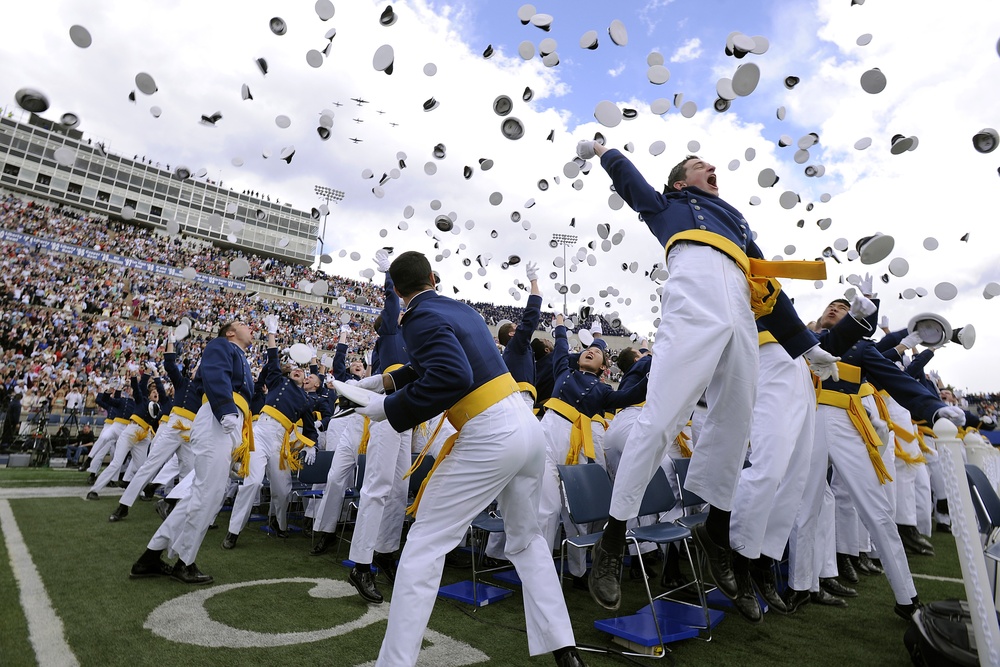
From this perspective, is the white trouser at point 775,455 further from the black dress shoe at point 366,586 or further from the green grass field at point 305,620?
the black dress shoe at point 366,586

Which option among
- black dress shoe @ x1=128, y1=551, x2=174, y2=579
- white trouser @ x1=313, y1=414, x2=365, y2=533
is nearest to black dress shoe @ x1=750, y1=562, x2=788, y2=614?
white trouser @ x1=313, y1=414, x2=365, y2=533

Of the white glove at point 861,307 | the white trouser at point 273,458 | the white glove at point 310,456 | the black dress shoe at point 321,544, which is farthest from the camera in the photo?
the white glove at point 310,456

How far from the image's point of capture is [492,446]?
2721mm

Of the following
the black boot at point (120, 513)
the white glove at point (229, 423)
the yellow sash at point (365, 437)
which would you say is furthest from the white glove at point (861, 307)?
the black boot at point (120, 513)

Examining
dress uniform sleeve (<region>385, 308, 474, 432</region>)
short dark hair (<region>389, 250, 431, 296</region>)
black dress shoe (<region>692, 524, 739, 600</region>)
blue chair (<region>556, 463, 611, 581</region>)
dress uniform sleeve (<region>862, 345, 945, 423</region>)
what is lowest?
black dress shoe (<region>692, 524, 739, 600</region>)

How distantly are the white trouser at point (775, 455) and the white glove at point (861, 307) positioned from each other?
511mm

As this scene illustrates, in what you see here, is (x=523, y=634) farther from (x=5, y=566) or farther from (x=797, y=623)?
(x=5, y=566)

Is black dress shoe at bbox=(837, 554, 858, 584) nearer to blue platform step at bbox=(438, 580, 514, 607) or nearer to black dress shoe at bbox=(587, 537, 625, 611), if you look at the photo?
blue platform step at bbox=(438, 580, 514, 607)

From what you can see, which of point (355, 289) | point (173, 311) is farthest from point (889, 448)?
point (355, 289)

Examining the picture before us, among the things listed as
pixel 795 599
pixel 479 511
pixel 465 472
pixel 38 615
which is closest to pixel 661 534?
pixel 795 599

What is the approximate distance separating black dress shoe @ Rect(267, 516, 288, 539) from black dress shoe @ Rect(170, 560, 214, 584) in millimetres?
2626

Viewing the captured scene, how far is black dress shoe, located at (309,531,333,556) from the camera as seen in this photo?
20.1 feet

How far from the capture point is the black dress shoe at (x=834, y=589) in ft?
15.2

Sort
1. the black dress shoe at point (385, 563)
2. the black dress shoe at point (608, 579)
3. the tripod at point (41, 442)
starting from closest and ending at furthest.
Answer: the black dress shoe at point (608, 579)
the black dress shoe at point (385, 563)
the tripod at point (41, 442)
